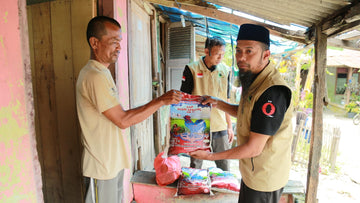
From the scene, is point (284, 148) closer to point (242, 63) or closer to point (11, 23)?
point (242, 63)

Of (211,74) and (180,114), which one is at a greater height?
(211,74)

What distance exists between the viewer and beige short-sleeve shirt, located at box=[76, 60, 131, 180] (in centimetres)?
156

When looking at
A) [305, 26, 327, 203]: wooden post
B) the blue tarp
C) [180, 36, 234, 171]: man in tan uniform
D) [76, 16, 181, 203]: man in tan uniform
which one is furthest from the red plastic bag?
the blue tarp

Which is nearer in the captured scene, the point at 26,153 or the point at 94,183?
the point at 26,153

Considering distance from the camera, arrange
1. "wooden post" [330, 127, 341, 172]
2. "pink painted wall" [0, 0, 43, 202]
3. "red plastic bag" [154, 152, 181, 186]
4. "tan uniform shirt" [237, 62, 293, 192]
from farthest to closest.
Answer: "wooden post" [330, 127, 341, 172] → "red plastic bag" [154, 152, 181, 186] → "tan uniform shirt" [237, 62, 293, 192] → "pink painted wall" [0, 0, 43, 202]

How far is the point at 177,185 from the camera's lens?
2855 millimetres

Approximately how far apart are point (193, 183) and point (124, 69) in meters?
1.84

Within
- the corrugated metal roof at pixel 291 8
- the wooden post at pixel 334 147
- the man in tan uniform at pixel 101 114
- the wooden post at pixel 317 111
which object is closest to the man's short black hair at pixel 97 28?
the man in tan uniform at pixel 101 114

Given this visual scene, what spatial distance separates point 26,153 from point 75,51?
1.57 meters

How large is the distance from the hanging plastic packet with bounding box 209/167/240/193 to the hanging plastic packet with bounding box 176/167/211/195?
9cm

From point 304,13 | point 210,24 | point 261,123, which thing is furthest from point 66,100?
point 210,24

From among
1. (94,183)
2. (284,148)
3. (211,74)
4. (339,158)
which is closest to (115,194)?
(94,183)

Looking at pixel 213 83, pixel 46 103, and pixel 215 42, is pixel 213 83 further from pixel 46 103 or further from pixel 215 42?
pixel 46 103

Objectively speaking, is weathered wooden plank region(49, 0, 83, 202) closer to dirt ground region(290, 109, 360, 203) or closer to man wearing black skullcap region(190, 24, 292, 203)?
man wearing black skullcap region(190, 24, 292, 203)
